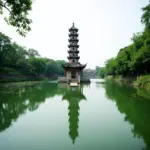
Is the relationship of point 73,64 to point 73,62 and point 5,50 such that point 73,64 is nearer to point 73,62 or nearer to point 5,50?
point 73,62

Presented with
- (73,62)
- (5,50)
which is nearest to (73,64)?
(73,62)

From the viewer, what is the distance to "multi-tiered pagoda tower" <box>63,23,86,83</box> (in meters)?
34.1

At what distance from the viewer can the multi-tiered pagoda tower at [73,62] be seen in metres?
34.1

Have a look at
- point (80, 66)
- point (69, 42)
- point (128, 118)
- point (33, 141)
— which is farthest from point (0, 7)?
point (69, 42)

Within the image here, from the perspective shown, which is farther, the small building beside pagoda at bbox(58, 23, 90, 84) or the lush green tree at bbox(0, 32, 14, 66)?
the lush green tree at bbox(0, 32, 14, 66)

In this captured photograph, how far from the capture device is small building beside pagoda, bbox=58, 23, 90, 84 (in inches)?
1340

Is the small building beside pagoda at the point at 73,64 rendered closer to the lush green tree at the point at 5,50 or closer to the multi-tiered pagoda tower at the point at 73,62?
the multi-tiered pagoda tower at the point at 73,62

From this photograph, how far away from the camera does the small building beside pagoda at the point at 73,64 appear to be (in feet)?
112

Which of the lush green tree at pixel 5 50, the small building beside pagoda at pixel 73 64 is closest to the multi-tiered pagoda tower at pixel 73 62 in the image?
the small building beside pagoda at pixel 73 64

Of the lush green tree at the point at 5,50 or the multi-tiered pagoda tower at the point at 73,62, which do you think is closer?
the multi-tiered pagoda tower at the point at 73,62

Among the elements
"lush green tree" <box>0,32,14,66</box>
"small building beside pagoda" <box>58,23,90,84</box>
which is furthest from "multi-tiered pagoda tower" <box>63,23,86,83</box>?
"lush green tree" <box>0,32,14,66</box>

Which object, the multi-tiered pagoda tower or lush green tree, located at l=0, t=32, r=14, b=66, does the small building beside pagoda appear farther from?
lush green tree, located at l=0, t=32, r=14, b=66

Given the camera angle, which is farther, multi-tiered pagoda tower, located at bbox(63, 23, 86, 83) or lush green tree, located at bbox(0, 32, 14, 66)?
lush green tree, located at bbox(0, 32, 14, 66)

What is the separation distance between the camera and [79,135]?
5172 millimetres
